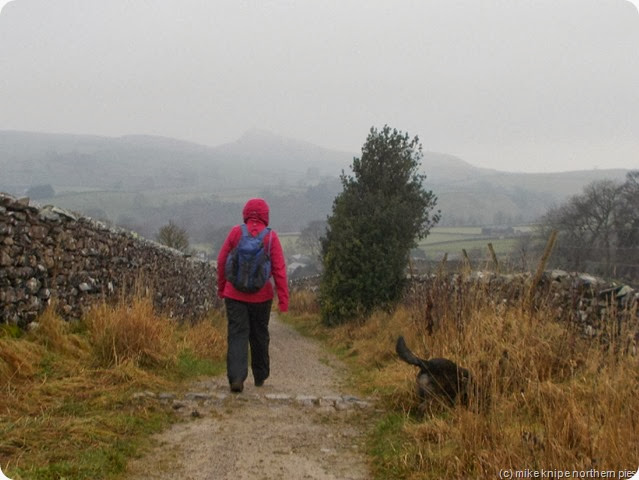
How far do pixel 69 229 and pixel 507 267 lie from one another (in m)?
6.00

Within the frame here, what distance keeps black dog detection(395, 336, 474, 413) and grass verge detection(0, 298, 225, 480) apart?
2186 millimetres

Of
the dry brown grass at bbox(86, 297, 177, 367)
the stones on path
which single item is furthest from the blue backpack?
the dry brown grass at bbox(86, 297, 177, 367)

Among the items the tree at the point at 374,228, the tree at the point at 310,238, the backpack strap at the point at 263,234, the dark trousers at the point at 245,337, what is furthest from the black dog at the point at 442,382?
the tree at the point at 310,238

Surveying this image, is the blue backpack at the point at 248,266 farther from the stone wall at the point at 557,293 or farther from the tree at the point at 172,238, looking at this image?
the tree at the point at 172,238

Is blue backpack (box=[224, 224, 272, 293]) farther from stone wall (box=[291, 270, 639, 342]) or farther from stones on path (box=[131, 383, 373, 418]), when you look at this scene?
stone wall (box=[291, 270, 639, 342])

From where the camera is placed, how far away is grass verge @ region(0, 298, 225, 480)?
11.8 feet

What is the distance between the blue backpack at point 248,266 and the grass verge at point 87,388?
124 cm

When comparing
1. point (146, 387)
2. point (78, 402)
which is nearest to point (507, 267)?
point (146, 387)

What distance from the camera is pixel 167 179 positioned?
19925 centimetres

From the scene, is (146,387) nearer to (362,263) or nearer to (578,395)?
(578,395)

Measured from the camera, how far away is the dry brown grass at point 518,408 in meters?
3.30

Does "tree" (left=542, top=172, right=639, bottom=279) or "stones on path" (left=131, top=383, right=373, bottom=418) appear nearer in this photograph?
"stones on path" (left=131, top=383, right=373, bottom=418)

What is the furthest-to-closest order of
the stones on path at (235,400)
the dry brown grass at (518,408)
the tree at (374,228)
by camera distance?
1. the tree at (374,228)
2. the stones on path at (235,400)
3. the dry brown grass at (518,408)

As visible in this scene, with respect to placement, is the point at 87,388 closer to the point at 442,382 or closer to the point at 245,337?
the point at 245,337
